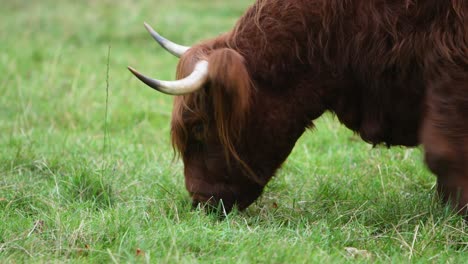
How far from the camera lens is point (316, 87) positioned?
4445 mm

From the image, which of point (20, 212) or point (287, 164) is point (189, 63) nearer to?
point (20, 212)

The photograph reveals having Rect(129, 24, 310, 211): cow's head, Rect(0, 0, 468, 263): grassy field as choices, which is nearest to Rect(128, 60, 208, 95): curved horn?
Rect(129, 24, 310, 211): cow's head

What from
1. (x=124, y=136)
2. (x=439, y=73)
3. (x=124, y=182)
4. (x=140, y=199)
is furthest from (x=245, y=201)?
(x=124, y=136)

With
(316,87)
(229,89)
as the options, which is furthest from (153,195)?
(316,87)

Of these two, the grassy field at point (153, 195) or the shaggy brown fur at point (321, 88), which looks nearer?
the grassy field at point (153, 195)

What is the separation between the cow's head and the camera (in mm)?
4250

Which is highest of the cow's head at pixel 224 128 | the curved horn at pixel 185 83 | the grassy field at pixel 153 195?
the curved horn at pixel 185 83

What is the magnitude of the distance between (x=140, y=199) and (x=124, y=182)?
450 mm

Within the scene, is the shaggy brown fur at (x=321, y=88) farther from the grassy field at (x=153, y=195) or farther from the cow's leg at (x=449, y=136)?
the grassy field at (x=153, y=195)

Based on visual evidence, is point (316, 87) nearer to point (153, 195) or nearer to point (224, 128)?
point (224, 128)

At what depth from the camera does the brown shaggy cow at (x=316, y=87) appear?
160 inches

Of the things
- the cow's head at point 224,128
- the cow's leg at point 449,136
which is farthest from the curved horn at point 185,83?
the cow's leg at point 449,136

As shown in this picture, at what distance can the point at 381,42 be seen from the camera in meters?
4.26

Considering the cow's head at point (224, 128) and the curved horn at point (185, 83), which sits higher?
the curved horn at point (185, 83)
